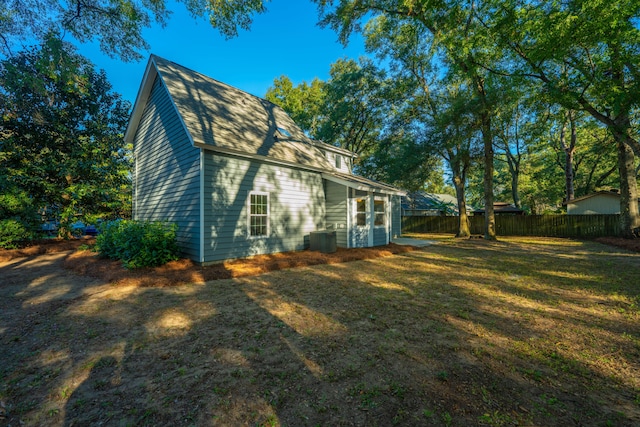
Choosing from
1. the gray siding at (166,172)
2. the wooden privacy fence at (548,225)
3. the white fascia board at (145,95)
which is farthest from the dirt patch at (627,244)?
the white fascia board at (145,95)

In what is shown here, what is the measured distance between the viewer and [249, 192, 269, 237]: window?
28.6 feet

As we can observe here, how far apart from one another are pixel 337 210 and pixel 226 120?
18.6ft

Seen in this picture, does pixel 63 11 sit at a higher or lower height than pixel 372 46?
lower

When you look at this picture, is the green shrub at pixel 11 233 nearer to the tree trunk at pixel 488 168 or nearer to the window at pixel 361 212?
the window at pixel 361 212

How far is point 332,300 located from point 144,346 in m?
2.85

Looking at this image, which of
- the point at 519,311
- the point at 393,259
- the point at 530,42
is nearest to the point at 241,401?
the point at 519,311

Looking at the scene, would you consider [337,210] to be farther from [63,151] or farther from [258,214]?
[63,151]

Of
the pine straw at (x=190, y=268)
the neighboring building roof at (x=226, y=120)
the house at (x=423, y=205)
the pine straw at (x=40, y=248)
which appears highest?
the neighboring building roof at (x=226, y=120)

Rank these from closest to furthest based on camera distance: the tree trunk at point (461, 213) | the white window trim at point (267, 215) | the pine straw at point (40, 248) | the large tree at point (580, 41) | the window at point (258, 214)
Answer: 1. the large tree at point (580, 41)
2. the white window trim at point (267, 215)
3. the window at point (258, 214)
4. the pine straw at point (40, 248)
5. the tree trunk at point (461, 213)

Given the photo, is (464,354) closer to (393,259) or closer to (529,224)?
(393,259)

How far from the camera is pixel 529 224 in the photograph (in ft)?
59.8

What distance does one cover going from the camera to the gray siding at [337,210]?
35.6 ft

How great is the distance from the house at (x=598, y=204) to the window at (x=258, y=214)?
1046 inches

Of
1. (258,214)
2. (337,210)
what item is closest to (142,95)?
(258,214)
